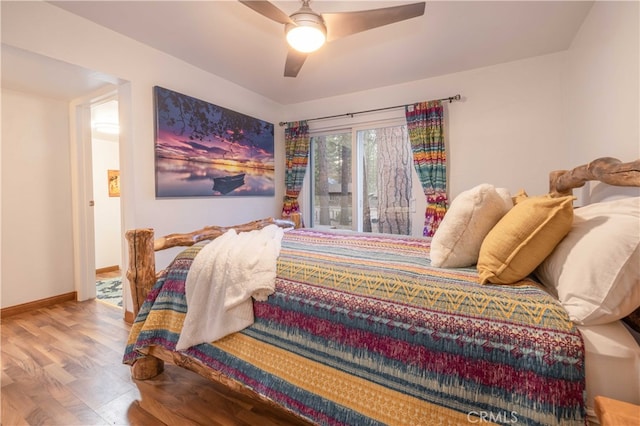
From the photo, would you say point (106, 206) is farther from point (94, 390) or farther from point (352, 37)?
point (352, 37)

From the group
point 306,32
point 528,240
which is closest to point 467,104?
point 306,32

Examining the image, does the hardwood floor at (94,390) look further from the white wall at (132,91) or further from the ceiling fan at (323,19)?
the ceiling fan at (323,19)

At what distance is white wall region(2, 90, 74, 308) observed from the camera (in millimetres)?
2744

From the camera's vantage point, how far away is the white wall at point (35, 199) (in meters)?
2.74

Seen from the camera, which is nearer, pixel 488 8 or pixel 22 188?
pixel 488 8

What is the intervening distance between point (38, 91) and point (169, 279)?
280cm

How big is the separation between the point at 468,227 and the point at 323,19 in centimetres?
146

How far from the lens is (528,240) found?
1.04 m

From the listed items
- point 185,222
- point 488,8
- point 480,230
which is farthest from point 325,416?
point 488,8

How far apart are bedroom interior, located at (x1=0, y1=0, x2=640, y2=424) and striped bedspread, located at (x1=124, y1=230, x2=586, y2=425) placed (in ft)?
0.47

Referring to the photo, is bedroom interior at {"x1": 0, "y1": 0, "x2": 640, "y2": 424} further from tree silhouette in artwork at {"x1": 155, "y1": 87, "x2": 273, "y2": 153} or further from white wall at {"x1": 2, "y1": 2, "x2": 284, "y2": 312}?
tree silhouette in artwork at {"x1": 155, "y1": 87, "x2": 273, "y2": 153}

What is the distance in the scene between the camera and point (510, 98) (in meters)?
2.84

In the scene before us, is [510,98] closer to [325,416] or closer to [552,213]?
[552,213]

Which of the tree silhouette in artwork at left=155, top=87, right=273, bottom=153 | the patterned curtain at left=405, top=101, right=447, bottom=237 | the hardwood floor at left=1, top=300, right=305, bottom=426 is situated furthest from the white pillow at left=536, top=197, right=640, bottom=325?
the tree silhouette in artwork at left=155, top=87, right=273, bottom=153
